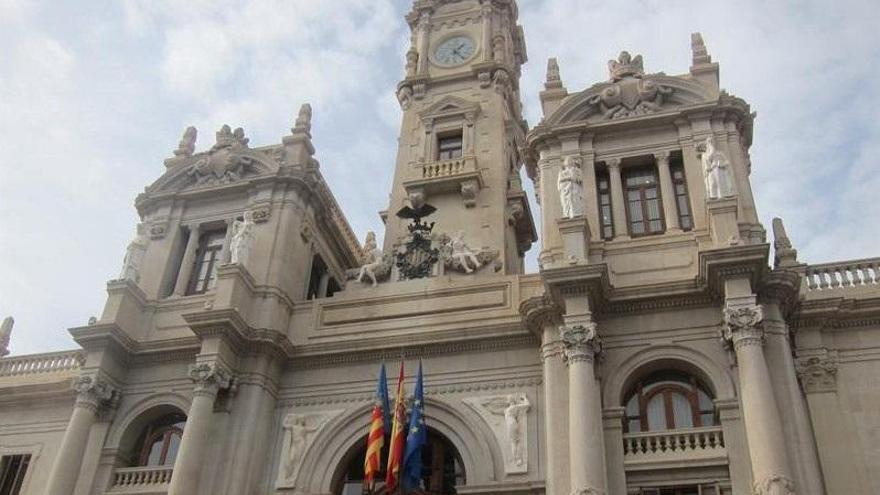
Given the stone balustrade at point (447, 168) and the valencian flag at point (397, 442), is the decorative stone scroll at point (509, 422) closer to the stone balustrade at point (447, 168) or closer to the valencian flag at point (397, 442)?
the valencian flag at point (397, 442)

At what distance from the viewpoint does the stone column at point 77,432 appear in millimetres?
21547

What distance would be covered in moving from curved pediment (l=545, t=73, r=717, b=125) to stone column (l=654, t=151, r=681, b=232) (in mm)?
1495

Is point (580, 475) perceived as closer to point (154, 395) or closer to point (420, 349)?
point (420, 349)

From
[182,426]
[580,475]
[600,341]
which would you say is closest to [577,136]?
[600,341]

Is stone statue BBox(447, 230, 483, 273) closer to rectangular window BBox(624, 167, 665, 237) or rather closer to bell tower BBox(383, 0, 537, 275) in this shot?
bell tower BBox(383, 0, 537, 275)

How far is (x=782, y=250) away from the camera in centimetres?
2270

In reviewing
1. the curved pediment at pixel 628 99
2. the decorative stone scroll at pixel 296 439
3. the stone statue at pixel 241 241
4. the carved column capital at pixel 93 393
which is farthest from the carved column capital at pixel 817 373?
the carved column capital at pixel 93 393

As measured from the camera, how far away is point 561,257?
2241cm

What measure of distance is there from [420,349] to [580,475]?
6207 mm

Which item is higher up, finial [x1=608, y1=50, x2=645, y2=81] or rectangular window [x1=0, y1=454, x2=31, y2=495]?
finial [x1=608, y1=50, x2=645, y2=81]

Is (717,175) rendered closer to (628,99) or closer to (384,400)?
(628,99)

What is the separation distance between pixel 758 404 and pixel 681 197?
7.62 metres

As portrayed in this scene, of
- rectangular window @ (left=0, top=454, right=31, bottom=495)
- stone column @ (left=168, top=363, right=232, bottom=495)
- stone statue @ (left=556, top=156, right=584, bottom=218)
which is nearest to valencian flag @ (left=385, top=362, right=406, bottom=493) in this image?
stone column @ (left=168, top=363, right=232, bottom=495)

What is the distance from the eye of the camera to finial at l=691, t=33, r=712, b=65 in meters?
26.1
